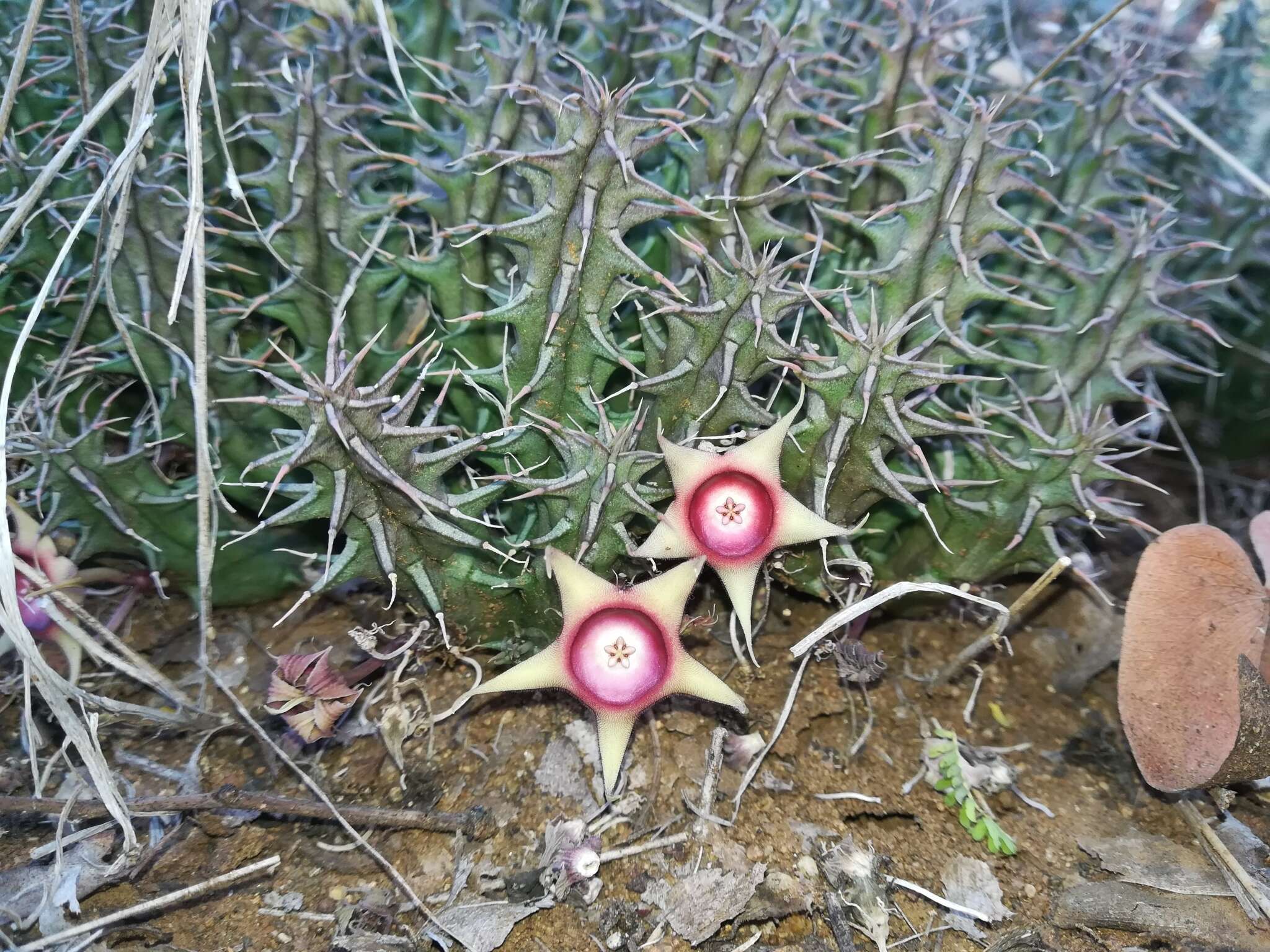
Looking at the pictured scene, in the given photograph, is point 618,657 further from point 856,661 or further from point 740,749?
point 856,661

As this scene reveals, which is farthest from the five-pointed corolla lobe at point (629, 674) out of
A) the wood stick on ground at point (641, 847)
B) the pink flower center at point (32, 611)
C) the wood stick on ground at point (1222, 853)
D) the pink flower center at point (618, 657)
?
the wood stick on ground at point (1222, 853)

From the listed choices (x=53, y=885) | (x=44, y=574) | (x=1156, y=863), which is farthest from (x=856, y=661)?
(x=44, y=574)

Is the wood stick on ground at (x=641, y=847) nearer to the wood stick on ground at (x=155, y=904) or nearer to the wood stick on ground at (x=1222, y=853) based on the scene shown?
the wood stick on ground at (x=155, y=904)

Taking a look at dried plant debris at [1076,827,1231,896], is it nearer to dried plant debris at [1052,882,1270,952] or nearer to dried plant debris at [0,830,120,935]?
dried plant debris at [1052,882,1270,952]

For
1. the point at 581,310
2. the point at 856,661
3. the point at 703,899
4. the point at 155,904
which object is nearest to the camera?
the point at 155,904

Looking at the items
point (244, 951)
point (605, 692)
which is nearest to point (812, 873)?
point (605, 692)

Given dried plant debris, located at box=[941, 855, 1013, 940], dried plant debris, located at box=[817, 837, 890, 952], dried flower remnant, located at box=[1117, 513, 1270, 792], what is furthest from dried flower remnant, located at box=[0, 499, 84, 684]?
dried flower remnant, located at box=[1117, 513, 1270, 792]

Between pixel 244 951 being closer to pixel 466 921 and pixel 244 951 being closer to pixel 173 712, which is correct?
pixel 466 921
